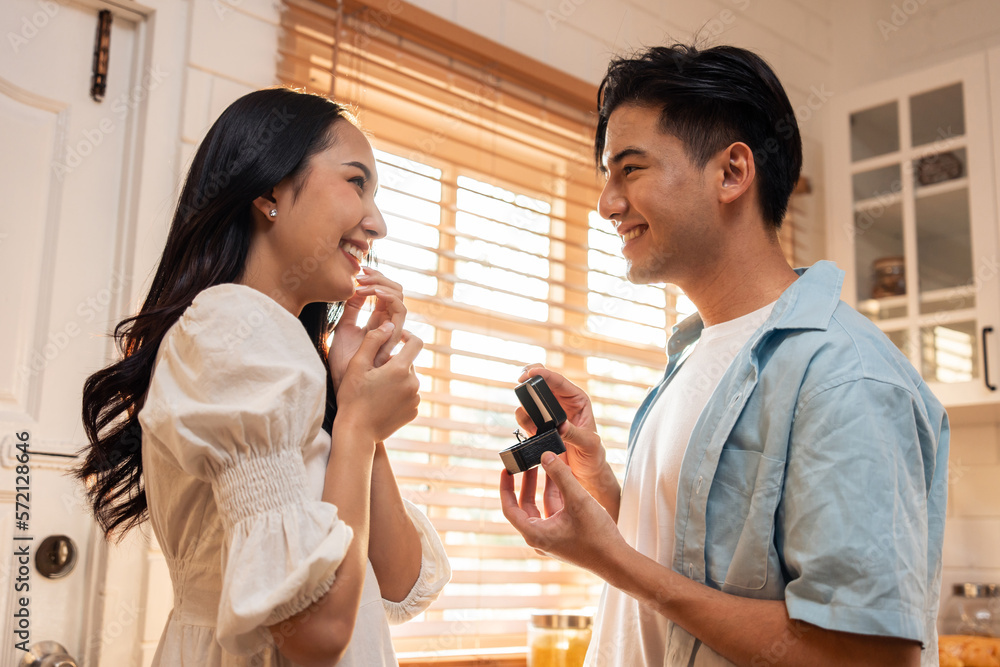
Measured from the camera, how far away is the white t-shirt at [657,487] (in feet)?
3.48

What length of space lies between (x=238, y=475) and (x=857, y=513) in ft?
1.91

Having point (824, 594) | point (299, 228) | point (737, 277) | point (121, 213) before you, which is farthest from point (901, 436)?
point (121, 213)

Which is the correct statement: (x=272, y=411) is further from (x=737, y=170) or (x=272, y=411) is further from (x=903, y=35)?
(x=903, y=35)

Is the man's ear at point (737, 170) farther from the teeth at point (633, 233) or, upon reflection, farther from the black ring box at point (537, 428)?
the black ring box at point (537, 428)

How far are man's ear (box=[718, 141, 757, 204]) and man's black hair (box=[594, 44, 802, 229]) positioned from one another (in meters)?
0.02

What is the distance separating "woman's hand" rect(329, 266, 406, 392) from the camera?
0.92 meters

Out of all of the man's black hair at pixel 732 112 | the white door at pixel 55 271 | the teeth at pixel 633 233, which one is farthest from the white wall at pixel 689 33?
the white door at pixel 55 271

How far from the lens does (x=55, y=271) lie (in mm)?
1334

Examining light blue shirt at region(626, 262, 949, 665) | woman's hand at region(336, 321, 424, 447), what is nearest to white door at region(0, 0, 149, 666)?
woman's hand at region(336, 321, 424, 447)

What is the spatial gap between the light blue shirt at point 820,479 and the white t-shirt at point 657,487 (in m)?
0.10

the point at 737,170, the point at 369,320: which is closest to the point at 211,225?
the point at 369,320

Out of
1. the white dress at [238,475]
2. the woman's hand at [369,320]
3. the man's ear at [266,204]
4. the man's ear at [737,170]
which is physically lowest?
the white dress at [238,475]

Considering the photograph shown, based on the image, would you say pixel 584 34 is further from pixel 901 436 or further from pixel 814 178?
pixel 901 436

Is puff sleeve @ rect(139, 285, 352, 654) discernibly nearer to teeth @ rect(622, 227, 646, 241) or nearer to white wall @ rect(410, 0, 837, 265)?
teeth @ rect(622, 227, 646, 241)
